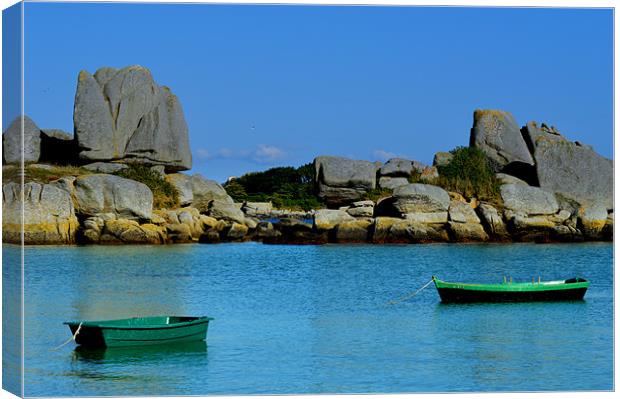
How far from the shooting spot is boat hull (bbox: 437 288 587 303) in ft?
57.9

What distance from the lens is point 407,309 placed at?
17.8 m

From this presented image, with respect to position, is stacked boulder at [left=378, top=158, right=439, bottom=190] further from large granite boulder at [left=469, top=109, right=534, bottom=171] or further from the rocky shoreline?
large granite boulder at [left=469, top=109, right=534, bottom=171]

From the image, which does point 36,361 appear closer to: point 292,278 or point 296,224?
point 292,278

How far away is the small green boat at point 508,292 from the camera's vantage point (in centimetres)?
1762

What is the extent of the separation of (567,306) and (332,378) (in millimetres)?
7342

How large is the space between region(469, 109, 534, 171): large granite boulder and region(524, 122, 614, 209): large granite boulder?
481 millimetres

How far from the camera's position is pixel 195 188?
3256 centimetres

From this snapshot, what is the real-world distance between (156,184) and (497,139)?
9.53 meters

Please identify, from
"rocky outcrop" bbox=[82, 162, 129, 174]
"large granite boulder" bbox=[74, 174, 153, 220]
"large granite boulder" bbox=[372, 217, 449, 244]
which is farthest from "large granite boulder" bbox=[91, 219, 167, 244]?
"large granite boulder" bbox=[372, 217, 449, 244]

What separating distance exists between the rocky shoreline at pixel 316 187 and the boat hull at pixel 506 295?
10.8 meters

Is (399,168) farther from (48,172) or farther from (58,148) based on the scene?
(48,172)

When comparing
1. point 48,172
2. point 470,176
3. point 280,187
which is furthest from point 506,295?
point 280,187

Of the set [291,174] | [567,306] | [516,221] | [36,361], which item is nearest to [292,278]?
[567,306]

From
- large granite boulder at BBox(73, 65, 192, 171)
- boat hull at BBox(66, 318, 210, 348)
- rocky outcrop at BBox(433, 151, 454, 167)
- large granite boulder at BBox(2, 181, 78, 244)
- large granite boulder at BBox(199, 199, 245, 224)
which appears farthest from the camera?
rocky outcrop at BBox(433, 151, 454, 167)
